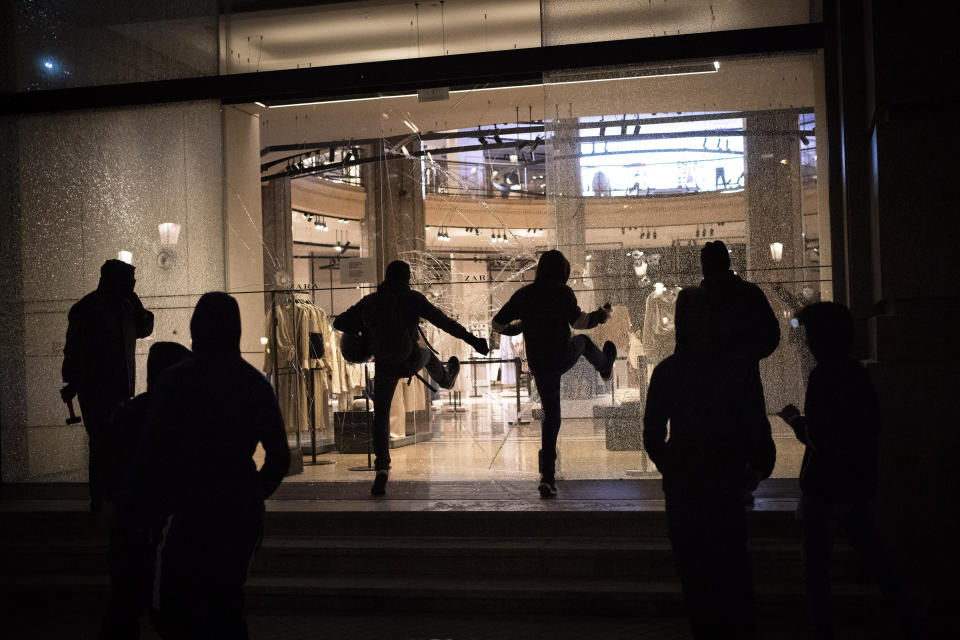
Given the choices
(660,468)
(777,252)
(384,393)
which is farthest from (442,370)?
(660,468)

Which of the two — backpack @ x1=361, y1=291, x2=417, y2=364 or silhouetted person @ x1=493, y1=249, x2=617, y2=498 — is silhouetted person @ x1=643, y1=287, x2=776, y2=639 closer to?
silhouetted person @ x1=493, y1=249, x2=617, y2=498

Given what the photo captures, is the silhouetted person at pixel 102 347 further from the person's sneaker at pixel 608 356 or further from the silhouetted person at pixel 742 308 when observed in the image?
the silhouetted person at pixel 742 308

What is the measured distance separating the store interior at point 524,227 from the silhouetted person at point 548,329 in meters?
0.94

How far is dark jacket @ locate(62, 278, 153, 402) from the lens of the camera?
208 inches

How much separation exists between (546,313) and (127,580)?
317 cm

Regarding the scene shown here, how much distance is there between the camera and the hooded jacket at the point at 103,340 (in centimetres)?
528

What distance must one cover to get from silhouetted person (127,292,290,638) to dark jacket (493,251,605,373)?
3.09m

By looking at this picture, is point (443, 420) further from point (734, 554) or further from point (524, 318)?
point (734, 554)

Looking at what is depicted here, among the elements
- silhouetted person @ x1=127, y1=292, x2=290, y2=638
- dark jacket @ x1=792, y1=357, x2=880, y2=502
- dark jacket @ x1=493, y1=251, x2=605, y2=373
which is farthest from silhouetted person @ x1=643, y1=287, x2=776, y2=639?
dark jacket @ x1=493, y1=251, x2=605, y2=373

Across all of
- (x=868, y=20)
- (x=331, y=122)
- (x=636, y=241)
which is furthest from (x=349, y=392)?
(x=868, y=20)

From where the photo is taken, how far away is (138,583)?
3191mm

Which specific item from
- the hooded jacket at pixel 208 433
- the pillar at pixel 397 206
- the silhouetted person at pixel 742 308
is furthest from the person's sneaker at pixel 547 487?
the hooded jacket at pixel 208 433

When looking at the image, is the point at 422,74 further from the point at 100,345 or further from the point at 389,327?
the point at 100,345

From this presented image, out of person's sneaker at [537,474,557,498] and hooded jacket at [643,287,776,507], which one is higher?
hooded jacket at [643,287,776,507]
